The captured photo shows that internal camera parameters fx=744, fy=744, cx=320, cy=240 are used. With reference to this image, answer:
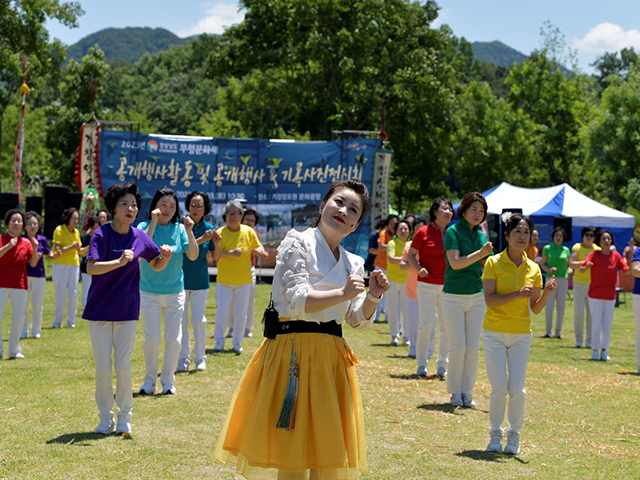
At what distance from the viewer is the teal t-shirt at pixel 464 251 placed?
7872mm

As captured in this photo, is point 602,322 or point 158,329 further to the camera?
point 602,322

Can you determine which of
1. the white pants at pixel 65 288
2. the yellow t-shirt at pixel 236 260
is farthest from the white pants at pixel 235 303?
the white pants at pixel 65 288

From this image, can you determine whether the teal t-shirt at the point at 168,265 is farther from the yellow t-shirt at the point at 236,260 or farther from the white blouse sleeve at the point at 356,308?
the white blouse sleeve at the point at 356,308

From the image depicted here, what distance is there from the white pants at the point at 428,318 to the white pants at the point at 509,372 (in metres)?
2.80

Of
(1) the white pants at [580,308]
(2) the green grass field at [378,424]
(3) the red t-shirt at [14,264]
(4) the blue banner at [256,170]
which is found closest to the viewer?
(2) the green grass field at [378,424]

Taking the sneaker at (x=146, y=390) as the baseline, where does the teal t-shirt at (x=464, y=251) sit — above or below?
above

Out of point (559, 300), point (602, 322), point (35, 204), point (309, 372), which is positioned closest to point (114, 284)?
point (309, 372)

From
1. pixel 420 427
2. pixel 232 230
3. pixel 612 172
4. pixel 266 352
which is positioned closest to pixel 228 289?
pixel 232 230

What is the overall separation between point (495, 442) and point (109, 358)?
3.43m

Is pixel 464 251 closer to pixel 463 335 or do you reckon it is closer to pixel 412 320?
pixel 463 335

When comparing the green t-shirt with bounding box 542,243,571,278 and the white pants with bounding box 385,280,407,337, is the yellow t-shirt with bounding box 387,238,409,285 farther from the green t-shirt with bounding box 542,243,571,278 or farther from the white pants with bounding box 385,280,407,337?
the green t-shirt with bounding box 542,243,571,278

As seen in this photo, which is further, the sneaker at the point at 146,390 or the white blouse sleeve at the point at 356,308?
the sneaker at the point at 146,390

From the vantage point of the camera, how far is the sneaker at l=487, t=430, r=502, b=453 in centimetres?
641

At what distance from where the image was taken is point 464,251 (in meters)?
7.88
